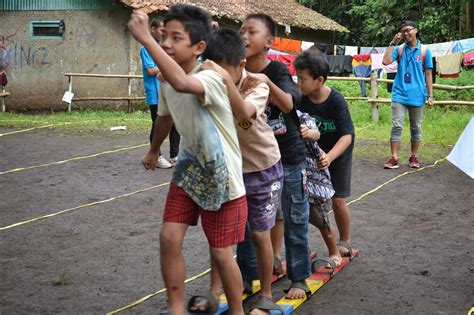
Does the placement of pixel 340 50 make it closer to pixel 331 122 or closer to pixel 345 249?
pixel 345 249

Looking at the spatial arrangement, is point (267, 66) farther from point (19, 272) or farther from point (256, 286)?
point (19, 272)

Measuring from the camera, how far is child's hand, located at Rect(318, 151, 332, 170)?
4.93 meters

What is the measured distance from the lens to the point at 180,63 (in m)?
3.82

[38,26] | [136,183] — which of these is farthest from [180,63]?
[38,26]

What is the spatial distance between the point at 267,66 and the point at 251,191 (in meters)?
0.74

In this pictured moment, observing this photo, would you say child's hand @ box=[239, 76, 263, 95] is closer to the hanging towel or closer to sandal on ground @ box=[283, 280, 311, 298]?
sandal on ground @ box=[283, 280, 311, 298]

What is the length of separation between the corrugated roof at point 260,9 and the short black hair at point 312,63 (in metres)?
13.6

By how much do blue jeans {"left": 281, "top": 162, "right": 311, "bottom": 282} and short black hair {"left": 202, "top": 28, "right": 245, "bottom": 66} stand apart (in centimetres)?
91

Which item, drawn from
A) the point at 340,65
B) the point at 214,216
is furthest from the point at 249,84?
the point at 340,65

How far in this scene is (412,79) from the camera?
946cm

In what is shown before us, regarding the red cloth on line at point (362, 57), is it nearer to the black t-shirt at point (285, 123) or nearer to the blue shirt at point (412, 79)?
the blue shirt at point (412, 79)

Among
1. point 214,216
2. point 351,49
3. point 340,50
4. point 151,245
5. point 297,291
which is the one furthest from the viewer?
point 340,50

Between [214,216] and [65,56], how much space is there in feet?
52.3

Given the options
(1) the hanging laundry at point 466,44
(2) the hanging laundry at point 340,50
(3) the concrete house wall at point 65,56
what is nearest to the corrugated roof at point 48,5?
(3) the concrete house wall at point 65,56
